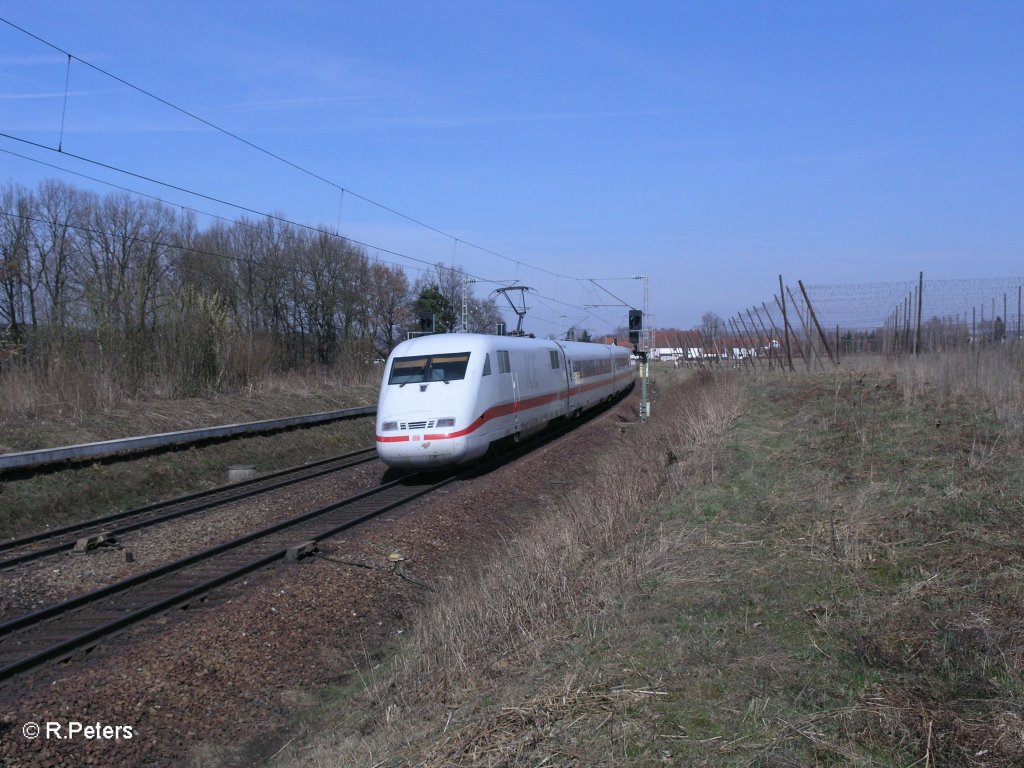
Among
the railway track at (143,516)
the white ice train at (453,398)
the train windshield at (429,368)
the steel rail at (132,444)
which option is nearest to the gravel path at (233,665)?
the railway track at (143,516)

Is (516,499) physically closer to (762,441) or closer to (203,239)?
(762,441)

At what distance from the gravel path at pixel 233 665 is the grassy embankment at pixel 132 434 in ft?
15.5

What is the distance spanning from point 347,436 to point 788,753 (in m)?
19.9

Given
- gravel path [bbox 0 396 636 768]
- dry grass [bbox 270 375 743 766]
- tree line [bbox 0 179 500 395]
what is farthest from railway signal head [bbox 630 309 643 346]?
gravel path [bbox 0 396 636 768]

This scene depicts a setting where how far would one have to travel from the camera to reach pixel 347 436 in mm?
22656

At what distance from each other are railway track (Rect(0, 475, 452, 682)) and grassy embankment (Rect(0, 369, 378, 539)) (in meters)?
4.37

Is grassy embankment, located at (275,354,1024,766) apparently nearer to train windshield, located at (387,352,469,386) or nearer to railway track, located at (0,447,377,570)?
railway track, located at (0,447,377,570)

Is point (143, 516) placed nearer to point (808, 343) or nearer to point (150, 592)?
point (150, 592)

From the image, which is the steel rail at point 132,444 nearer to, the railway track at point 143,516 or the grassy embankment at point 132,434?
the grassy embankment at point 132,434

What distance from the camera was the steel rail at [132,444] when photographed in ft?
44.7

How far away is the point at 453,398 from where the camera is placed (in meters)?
15.3

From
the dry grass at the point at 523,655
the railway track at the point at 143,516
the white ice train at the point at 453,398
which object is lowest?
the railway track at the point at 143,516

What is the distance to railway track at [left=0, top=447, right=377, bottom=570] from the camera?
1052 centimetres

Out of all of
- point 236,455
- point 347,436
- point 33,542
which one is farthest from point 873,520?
point 347,436
